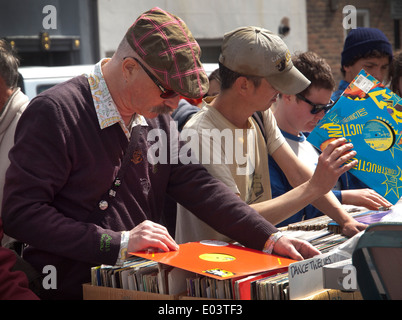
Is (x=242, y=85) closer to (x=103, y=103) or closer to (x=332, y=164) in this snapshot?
(x=332, y=164)

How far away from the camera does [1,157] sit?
2.95 m

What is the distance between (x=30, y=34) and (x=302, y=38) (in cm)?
518

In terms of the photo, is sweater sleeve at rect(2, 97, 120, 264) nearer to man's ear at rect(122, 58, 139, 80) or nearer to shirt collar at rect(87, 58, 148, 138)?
shirt collar at rect(87, 58, 148, 138)

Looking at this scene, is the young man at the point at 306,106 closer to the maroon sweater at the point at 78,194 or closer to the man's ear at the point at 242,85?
the man's ear at the point at 242,85

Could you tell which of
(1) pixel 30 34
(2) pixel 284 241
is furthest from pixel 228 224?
(1) pixel 30 34

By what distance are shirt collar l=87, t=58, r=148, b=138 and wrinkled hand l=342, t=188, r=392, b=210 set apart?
1275mm

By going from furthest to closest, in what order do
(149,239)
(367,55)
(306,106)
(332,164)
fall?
(367,55), (306,106), (332,164), (149,239)

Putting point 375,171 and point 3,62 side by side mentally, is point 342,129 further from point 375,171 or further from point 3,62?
point 3,62

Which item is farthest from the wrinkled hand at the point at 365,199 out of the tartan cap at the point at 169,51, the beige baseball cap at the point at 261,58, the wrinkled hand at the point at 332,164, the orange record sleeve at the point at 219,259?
the tartan cap at the point at 169,51

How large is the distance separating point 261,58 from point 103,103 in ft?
2.57

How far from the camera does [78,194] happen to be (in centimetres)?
213

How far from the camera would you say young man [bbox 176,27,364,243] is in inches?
103

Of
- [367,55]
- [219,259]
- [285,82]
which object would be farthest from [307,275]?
[367,55]

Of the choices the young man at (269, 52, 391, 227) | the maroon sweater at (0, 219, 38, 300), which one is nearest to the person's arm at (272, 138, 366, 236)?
the young man at (269, 52, 391, 227)
